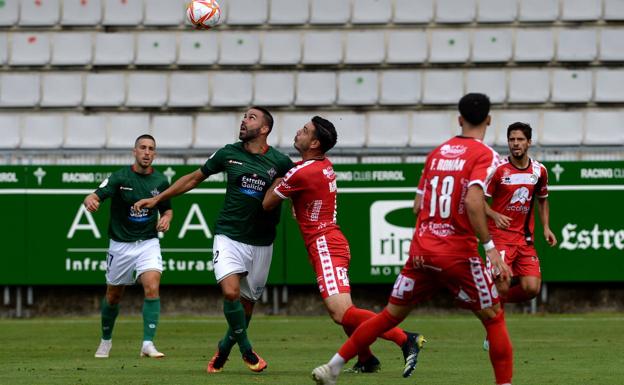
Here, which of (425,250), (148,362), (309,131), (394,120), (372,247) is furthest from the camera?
(394,120)

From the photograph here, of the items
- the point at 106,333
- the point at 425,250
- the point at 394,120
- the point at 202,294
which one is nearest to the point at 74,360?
the point at 106,333

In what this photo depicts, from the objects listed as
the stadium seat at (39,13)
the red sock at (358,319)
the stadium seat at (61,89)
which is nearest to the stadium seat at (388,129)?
the stadium seat at (61,89)

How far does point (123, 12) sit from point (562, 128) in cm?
834

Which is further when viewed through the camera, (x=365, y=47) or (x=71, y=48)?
Answer: (x=71, y=48)

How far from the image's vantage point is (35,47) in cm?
2323

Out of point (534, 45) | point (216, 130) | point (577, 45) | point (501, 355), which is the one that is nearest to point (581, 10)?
point (577, 45)

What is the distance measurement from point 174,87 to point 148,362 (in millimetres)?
11063

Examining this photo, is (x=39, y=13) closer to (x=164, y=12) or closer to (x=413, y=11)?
(x=164, y=12)

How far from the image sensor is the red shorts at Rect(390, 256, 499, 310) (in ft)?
27.3

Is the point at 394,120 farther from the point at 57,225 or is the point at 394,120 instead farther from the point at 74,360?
the point at 74,360

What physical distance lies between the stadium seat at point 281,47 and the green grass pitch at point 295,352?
5.58m

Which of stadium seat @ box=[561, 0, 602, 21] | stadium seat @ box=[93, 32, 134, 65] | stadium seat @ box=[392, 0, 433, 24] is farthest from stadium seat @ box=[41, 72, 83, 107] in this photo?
stadium seat @ box=[561, 0, 602, 21]

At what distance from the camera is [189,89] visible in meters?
22.6

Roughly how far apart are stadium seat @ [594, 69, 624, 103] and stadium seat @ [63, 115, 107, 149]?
8.72 m
